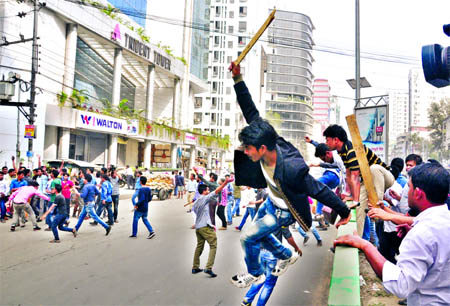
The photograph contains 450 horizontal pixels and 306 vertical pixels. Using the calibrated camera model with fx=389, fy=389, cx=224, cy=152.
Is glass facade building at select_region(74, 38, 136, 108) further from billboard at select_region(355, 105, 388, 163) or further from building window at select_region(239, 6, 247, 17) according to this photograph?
building window at select_region(239, 6, 247, 17)

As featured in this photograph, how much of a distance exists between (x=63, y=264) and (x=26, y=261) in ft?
2.85

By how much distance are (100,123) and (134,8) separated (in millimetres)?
15988

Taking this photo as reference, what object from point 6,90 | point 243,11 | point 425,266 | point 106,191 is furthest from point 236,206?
point 243,11

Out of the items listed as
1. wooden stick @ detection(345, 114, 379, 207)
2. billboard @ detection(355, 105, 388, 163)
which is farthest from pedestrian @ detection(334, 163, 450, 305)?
billboard @ detection(355, 105, 388, 163)

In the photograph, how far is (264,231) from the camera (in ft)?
11.8

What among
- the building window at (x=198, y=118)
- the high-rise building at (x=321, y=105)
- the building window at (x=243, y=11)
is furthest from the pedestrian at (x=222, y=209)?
the high-rise building at (x=321, y=105)

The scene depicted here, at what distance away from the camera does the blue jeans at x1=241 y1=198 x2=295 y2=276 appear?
3.59m

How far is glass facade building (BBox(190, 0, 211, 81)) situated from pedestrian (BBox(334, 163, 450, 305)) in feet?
165

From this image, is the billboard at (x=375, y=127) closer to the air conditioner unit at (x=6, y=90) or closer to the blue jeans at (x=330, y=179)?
the blue jeans at (x=330, y=179)

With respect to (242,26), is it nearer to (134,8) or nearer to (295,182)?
(134,8)

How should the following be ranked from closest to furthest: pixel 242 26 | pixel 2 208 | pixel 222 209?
pixel 222 209, pixel 2 208, pixel 242 26

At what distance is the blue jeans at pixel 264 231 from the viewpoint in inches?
141

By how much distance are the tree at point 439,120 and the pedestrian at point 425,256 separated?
228 ft

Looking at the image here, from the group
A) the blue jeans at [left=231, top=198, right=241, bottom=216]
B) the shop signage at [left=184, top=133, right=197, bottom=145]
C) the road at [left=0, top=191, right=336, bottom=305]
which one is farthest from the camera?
the shop signage at [left=184, top=133, right=197, bottom=145]
